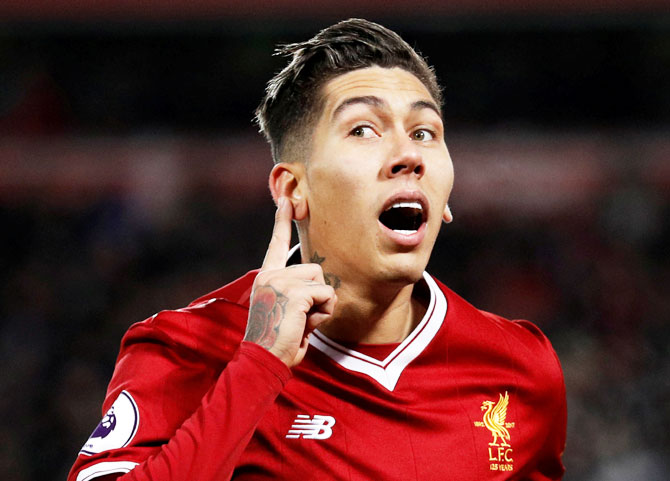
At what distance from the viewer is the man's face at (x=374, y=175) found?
207 centimetres

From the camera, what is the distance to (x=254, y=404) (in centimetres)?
179

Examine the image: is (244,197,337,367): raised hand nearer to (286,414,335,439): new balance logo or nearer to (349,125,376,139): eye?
(286,414,335,439): new balance logo

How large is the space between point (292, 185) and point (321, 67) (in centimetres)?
32

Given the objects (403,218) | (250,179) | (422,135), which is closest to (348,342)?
(403,218)

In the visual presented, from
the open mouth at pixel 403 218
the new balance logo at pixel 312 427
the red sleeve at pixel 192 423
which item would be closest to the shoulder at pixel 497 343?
the open mouth at pixel 403 218

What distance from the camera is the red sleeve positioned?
5.70 ft

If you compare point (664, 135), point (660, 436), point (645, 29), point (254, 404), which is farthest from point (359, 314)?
point (645, 29)

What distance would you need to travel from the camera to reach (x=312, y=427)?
6.81ft

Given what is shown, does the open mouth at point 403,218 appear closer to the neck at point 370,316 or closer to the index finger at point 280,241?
the neck at point 370,316

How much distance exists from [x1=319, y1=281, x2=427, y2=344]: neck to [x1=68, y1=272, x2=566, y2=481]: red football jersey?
0.04 meters

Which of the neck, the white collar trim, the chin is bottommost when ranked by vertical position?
the white collar trim

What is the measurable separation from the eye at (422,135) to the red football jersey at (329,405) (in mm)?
447

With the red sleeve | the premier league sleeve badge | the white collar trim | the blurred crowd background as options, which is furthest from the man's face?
the blurred crowd background

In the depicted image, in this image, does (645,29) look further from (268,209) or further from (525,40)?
(268,209)
